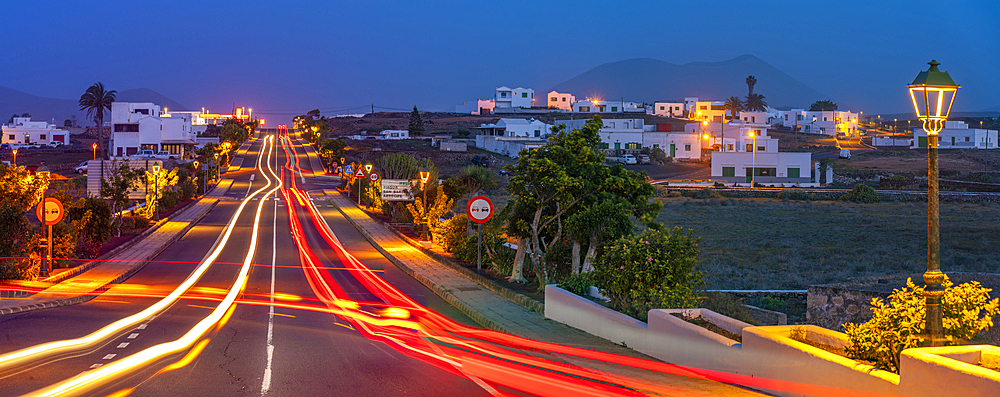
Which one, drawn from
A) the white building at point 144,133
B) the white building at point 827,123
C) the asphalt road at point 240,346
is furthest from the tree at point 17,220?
the white building at point 827,123

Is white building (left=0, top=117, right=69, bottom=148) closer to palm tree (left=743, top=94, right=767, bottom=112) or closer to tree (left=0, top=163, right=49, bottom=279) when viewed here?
tree (left=0, top=163, right=49, bottom=279)

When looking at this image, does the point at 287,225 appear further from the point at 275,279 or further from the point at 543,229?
the point at 543,229

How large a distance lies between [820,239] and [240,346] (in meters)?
31.9

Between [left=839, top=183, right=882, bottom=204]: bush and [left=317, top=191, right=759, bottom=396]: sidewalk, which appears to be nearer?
[left=317, top=191, right=759, bottom=396]: sidewalk

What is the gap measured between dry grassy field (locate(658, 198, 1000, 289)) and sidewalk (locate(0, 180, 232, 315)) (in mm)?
17447

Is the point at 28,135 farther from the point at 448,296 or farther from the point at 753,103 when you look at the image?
the point at 753,103

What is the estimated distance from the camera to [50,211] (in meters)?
22.9

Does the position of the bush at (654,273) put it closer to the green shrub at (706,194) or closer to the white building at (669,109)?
the green shrub at (706,194)

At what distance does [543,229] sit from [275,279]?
9.98m

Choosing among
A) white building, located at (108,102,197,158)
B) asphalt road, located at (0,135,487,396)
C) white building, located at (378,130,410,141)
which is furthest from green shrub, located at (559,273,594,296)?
white building, located at (378,130,410,141)

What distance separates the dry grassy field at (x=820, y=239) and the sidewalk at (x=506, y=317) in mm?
6563

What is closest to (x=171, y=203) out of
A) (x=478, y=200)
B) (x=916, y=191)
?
(x=478, y=200)

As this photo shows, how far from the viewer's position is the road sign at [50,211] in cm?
2280

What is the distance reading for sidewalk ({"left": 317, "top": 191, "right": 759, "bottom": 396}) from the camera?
34.6 feet
